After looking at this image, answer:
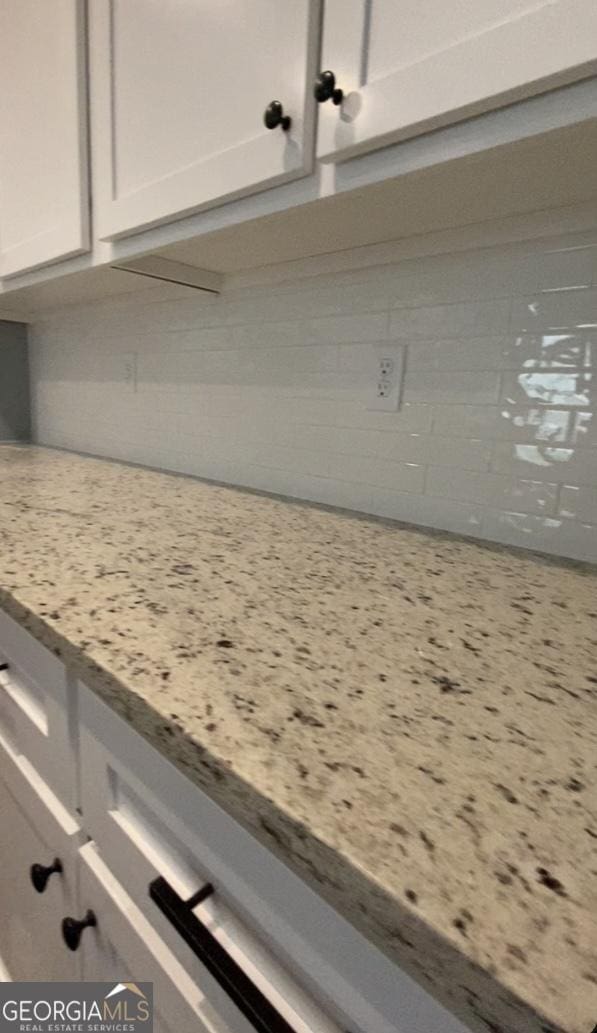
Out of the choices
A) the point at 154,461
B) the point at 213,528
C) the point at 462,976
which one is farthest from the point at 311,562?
the point at 154,461

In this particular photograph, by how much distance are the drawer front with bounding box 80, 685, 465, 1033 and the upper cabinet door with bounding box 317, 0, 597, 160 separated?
62 cm

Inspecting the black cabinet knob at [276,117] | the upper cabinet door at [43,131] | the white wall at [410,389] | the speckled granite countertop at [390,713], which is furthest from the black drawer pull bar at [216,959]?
the upper cabinet door at [43,131]

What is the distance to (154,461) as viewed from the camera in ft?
4.56

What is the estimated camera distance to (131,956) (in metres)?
0.43

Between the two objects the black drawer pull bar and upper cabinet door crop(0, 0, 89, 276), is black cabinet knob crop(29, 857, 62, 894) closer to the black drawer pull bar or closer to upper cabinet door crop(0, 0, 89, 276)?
the black drawer pull bar

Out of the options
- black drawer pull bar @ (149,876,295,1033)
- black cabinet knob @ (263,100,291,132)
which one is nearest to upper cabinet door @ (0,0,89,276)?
black cabinet knob @ (263,100,291,132)

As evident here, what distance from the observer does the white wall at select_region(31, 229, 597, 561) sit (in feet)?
2.30

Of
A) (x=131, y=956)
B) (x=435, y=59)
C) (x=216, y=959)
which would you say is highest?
(x=435, y=59)

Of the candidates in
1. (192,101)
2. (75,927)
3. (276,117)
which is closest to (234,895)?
(75,927)

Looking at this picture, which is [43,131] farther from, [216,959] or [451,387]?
[216,959]

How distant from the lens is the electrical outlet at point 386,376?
854 mm

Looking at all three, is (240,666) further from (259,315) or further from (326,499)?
(259,315)

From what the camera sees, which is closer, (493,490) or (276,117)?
(276,117)

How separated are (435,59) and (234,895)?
2.34 feet
